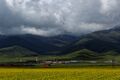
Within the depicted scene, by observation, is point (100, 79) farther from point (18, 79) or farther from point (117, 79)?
point (18, 79)

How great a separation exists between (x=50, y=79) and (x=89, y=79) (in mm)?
4729

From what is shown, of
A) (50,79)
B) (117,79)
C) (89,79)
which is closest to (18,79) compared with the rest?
(50,79)

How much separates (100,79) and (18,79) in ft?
33.8

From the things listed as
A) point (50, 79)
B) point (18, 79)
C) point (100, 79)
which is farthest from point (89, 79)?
point (18, 79)

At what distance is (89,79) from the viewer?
1628 inches

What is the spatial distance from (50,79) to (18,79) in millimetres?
4391

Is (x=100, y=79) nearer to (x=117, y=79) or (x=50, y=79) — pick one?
(x=117, y=79)

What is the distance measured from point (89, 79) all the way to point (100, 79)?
1.48 m

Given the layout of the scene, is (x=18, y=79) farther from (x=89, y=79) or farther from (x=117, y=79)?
(x=117, y=79)

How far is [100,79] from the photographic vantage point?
41.8 m

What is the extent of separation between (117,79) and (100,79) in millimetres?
2158

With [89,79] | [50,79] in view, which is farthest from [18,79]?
[89,79]

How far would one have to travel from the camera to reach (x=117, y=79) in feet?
134

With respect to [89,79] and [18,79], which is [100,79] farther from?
[18,79]
